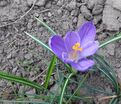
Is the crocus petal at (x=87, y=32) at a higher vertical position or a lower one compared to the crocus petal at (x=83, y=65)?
higher

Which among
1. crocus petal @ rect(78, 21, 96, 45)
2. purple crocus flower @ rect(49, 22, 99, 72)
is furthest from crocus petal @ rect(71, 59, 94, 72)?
crocus petal @ rect(78, 21, 96, 45)

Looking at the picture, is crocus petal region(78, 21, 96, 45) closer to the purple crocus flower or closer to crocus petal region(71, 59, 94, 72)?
the purple crocus flower

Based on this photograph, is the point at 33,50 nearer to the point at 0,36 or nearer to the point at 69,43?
the point at 0,36

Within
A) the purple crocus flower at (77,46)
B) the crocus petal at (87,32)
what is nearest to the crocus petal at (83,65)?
the purple crocus flower at (77,46)

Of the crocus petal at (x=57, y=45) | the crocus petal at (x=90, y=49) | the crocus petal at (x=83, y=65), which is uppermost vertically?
the crocus petal at (x=57, y=45)

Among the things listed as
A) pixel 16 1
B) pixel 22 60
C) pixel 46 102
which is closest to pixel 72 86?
pixel 46 102

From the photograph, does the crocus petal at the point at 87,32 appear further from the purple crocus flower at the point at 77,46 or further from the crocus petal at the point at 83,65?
the crocus petal at the point at 83,65
